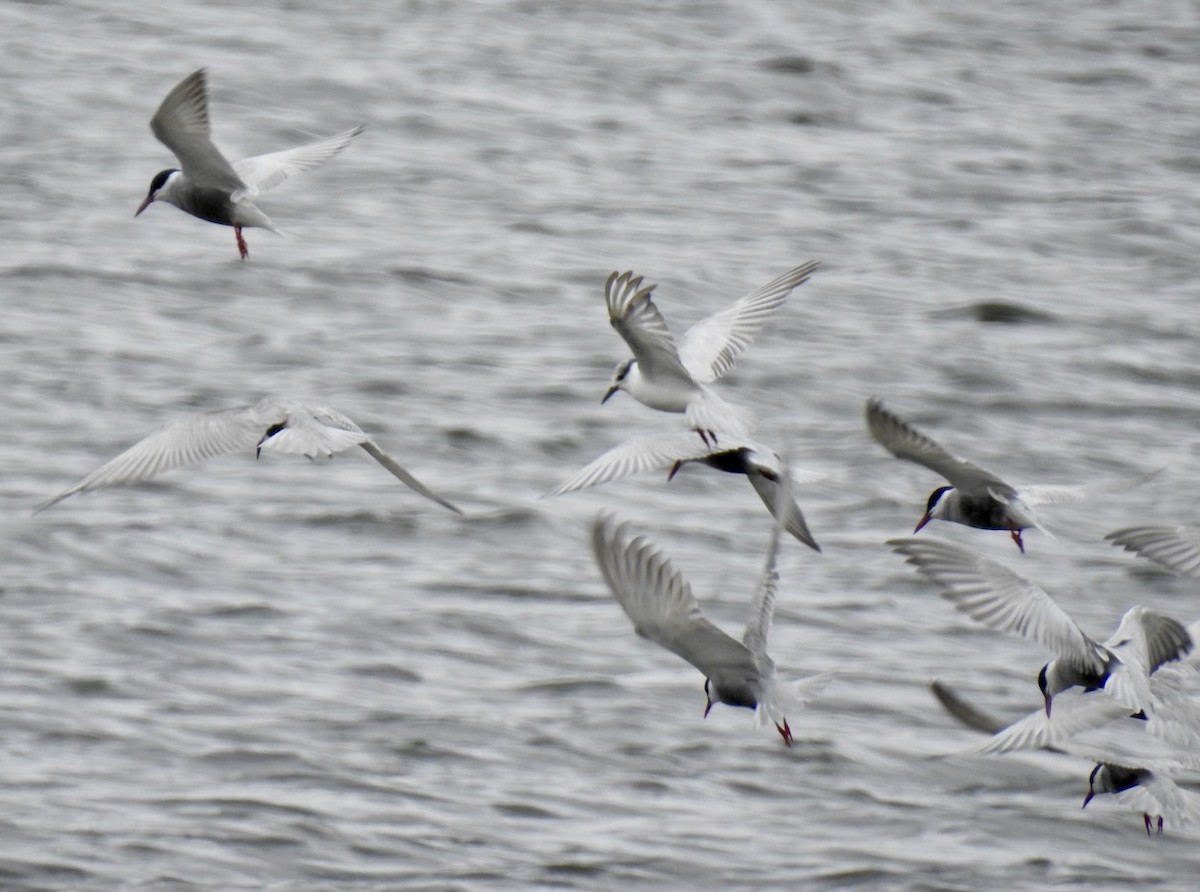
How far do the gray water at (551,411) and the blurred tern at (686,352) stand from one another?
1.87 meters

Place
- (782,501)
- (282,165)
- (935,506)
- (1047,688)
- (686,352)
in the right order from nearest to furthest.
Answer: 1. (782,501)
2. (1047,688)
3. (935,506)
4. (686,352)
5. (282,165)

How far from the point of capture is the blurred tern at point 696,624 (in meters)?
7.38

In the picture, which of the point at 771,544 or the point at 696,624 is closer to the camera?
Result: the point at 696,624

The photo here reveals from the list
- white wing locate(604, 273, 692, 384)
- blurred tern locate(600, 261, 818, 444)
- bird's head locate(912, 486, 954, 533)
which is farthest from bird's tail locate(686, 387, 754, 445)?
bird's head locate(912, 486, 954, 533)

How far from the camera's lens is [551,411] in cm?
1527

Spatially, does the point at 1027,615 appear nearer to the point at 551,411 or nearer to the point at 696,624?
the point at 696,624

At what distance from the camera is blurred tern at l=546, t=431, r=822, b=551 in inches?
355

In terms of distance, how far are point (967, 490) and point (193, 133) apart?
374 centimetres

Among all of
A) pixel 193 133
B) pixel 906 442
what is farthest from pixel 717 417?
pixel 193 133

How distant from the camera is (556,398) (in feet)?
51.0

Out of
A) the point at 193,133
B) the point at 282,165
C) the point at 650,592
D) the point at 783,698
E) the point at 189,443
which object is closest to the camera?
the point at 650,592

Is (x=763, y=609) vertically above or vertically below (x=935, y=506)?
above

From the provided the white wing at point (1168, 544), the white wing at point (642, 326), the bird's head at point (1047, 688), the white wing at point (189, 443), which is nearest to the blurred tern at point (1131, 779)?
the bird's head at point (1047, 688)

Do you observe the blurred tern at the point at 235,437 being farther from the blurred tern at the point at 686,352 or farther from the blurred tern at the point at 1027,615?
the blurred tern at the point at 1027,615
